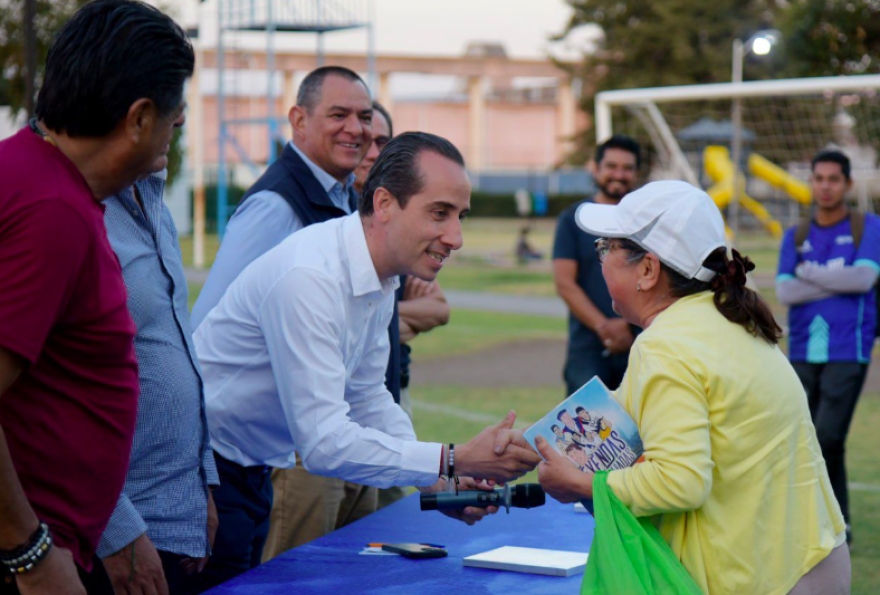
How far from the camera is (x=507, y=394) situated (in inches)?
455

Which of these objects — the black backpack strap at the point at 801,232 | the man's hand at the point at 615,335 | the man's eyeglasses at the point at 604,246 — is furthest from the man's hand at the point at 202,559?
the black backpack strap at the point at 801,232

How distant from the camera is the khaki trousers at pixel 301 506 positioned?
172 inches

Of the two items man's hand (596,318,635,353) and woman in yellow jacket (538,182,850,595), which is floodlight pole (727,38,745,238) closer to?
man's hand (596,318,635,353)

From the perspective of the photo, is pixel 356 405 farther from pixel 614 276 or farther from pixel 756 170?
pixel 756 170

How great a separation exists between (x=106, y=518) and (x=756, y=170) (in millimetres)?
29550

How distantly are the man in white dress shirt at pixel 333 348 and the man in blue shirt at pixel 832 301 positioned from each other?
3.97 meters

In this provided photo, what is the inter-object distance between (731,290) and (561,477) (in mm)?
602

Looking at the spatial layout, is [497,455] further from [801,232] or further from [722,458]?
[801,232]

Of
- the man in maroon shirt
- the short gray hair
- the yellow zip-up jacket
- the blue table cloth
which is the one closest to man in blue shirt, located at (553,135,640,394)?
the short gray hair

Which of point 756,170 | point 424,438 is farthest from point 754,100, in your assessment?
point 424,438

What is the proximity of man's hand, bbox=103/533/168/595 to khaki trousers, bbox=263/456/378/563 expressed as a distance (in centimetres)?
172

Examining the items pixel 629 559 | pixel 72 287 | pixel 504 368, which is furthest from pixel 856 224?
pixel 504 368

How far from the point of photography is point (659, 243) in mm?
2713

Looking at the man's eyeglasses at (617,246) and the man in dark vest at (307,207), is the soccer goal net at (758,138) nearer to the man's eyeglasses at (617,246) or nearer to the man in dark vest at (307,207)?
the man in dark vest at (307,207)
